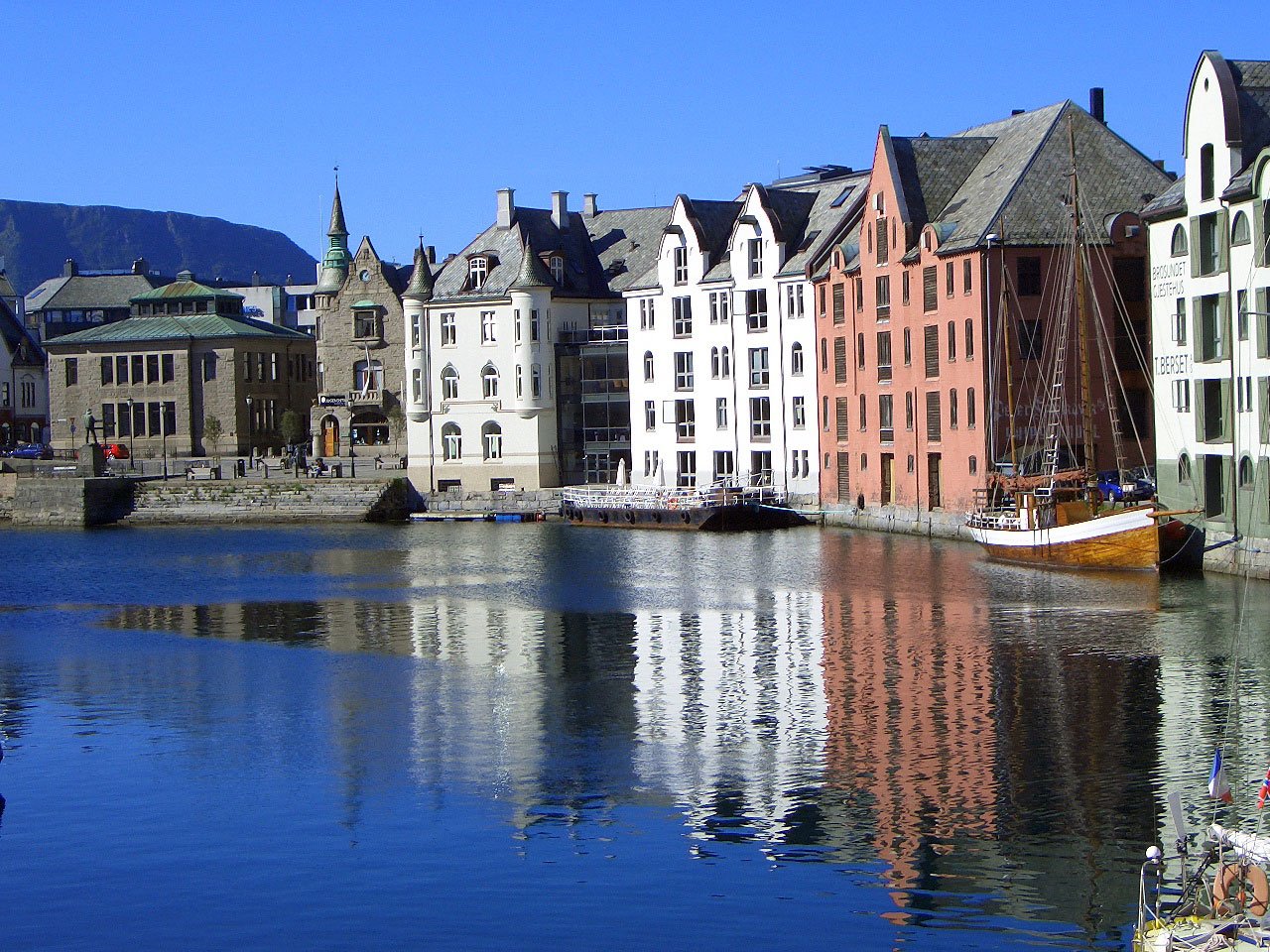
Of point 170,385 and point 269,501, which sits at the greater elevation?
point 170,385

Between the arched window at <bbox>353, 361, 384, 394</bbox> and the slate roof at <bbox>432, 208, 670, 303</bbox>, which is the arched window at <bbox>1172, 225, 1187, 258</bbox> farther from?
the arched window at <bbox>353, 361, 384, 394</bbox>

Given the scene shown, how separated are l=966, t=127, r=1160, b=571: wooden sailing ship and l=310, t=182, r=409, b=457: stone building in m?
65.0

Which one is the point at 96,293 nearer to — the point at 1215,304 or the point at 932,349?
the point at 932,349

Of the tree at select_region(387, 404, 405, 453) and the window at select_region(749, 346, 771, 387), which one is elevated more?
the window at select_region(749, 346, 771, 387)

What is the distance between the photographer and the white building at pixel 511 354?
118 meters

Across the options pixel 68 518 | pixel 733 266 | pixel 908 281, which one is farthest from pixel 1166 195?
pixel 68 518

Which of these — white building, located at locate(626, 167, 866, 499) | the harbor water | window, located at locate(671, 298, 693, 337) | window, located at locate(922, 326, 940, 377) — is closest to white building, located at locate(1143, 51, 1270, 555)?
the harbor water

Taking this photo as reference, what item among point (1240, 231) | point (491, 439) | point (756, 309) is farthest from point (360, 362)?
point (1240, 231)

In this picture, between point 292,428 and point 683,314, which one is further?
point 292,428

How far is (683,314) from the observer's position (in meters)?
113

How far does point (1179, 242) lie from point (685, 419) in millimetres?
48388

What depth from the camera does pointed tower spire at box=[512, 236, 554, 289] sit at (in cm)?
11612

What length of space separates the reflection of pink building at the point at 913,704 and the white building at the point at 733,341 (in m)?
34.8

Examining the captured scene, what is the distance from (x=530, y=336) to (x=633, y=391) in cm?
775
